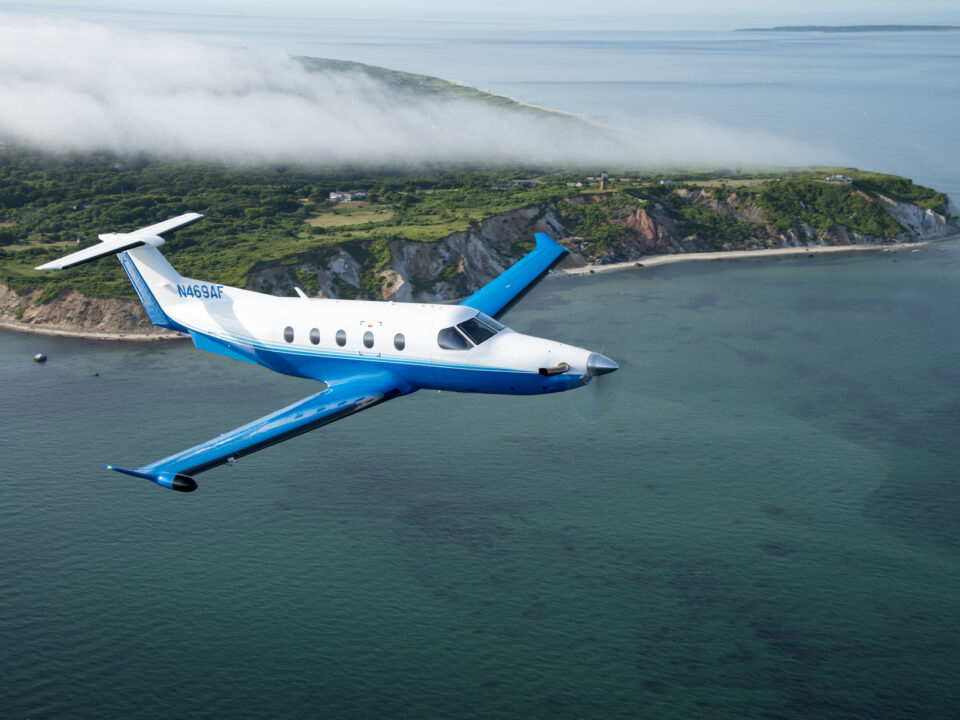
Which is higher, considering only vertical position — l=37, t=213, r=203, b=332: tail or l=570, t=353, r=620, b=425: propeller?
l=37, t=213, r=203, b=332: tail

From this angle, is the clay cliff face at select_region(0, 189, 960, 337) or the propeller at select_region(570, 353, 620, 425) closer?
the propeller at select_region(570, 353, 620, 425)

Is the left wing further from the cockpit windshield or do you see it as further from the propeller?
the propeller

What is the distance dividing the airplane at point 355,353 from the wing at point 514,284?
0.66m

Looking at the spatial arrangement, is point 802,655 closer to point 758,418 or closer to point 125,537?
point 758,418

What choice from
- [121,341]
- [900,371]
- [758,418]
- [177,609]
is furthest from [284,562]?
[900,371]

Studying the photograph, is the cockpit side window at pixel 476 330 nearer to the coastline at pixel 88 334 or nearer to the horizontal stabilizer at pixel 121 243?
the horizontal stabilizer at pixel 121 243

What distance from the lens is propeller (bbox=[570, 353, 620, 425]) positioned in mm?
47719

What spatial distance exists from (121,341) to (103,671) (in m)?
79.3

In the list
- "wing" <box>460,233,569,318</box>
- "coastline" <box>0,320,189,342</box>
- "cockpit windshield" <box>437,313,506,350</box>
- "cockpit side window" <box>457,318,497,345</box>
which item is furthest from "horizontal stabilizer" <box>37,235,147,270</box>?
"coastline" <box>0,320,189,342</box>

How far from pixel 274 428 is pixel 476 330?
12.6 meters

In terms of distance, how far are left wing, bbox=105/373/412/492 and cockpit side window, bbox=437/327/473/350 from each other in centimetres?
397

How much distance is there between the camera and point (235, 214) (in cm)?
19238

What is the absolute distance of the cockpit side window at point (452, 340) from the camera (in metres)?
50.5

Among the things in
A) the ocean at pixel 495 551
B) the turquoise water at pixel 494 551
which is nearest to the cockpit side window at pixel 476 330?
the turquoise water at pixel 494 551
